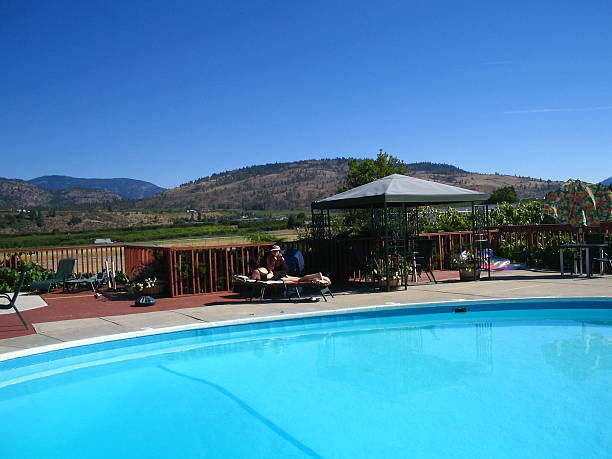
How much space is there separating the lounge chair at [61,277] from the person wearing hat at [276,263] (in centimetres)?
440

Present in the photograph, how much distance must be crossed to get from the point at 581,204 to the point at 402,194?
4274mm

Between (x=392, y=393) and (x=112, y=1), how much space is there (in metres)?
13.5

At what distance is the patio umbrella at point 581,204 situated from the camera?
10.8 m

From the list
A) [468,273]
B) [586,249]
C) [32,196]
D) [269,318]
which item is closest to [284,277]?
[269,318]

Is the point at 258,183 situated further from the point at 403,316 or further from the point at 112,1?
the point at 403,316

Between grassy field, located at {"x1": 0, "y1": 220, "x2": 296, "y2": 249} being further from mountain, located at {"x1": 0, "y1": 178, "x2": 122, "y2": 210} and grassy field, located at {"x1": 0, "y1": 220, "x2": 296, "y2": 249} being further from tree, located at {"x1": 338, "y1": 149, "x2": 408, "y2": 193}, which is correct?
mountain, located at {"x1": 0, "y1": 178, "x2": 122, "y2": 210}

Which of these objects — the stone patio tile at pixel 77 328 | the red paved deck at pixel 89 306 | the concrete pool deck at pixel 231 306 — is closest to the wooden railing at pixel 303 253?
the red paved deck at pixel 89 306

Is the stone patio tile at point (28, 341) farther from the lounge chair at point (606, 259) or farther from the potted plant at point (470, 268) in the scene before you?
the lounge chair at point (606, 259)

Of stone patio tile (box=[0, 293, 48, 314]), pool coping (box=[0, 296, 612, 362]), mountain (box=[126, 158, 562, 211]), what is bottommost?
pool coping (box=[0, 296, 612, 362])

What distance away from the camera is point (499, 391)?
502 centimetres

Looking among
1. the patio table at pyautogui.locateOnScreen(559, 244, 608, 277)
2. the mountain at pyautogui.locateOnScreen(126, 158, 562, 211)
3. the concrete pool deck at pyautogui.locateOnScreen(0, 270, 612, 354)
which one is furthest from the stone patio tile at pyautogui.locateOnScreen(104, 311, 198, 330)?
the mountain at pyautogui.locateOnScreen(126, 158, 562, 211)

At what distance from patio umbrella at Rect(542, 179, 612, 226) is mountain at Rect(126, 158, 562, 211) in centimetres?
8035

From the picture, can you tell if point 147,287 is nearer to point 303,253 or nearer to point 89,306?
point 89,306

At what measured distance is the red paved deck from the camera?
7.73 metres
